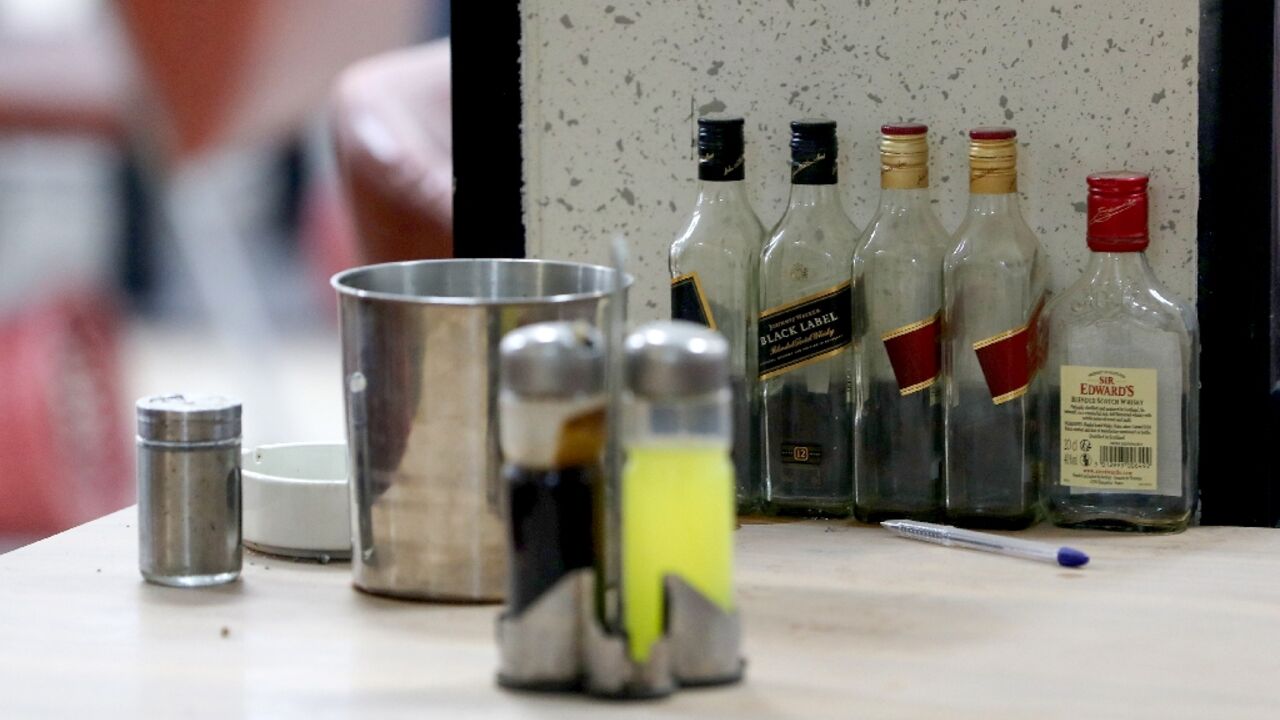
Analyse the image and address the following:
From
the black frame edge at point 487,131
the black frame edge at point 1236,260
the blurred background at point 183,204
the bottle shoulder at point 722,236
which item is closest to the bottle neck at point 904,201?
the bottle shoulder at point 722,236

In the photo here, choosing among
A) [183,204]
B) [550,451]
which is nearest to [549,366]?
[550,451]

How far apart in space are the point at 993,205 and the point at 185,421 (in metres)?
0.59

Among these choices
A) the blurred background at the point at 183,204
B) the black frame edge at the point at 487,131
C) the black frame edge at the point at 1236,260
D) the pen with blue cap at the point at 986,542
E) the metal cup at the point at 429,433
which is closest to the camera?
the metal cup at the point at 429,433

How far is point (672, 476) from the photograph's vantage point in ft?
3.01

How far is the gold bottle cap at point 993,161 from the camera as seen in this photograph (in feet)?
4.02

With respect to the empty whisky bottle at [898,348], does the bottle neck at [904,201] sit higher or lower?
higher

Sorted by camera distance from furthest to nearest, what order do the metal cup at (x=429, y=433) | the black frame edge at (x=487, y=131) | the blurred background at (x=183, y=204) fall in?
1. the blurred background at (x=183, y=204)
2. the black frame edge at (x=487, y=131)
3. the metal cup at (x=429, y=433)

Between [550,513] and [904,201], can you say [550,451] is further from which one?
[904,201]

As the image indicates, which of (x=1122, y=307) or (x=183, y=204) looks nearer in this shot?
(x=1122, y=307)

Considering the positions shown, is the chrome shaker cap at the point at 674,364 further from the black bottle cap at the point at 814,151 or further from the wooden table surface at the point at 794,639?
the black bottle cap at the point at 814,151

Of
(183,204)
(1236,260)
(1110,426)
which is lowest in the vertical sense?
(1110,426)

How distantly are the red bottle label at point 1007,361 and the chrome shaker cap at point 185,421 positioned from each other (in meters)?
0.53

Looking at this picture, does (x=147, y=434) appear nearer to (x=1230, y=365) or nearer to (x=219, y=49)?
(x=1230, y=365)

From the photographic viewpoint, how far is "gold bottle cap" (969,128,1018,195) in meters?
1.23
